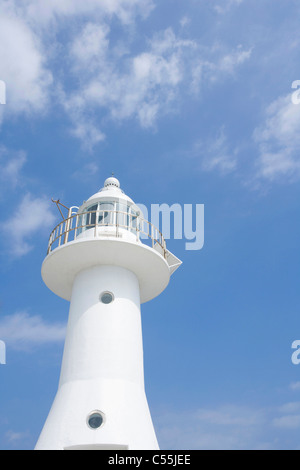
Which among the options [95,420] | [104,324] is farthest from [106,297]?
[95,420]

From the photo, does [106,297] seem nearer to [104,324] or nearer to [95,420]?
[104,324]

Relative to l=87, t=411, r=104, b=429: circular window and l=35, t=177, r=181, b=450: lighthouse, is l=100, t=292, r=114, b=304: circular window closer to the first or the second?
l=35, t=177, r=181, b=450: lighthouse

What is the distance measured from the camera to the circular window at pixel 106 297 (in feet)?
48.2

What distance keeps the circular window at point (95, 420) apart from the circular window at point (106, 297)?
12.4 feet

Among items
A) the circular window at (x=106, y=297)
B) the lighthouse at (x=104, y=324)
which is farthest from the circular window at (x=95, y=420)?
the circular window at (x=106, y=297)

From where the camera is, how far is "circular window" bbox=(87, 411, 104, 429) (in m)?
12.2

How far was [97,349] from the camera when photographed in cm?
1362

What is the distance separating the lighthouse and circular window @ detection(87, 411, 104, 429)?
0.09 feet

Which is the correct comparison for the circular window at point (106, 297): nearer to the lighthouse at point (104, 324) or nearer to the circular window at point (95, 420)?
the lighthouse at point (104, 324)

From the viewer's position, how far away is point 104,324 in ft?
46.3

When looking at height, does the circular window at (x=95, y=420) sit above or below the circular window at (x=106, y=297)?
below
